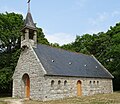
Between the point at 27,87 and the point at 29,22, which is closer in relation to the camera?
the point at 27,87

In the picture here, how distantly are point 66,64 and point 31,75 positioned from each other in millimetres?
5674

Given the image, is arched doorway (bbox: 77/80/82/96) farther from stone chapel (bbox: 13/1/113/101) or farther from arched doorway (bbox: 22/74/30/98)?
arched doorway (bbox: 22/74/30/98)

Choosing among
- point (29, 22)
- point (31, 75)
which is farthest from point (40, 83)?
point (29, 22)

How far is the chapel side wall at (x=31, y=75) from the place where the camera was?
24109 mm

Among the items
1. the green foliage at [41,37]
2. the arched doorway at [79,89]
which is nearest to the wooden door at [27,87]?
the arched doorway at [79,89]

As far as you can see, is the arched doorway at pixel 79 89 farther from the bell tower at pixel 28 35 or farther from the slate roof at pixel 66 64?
the bell tower at pixel 28 35

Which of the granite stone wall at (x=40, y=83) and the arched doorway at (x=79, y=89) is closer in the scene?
the granite stone wall at (x=40, y=83)

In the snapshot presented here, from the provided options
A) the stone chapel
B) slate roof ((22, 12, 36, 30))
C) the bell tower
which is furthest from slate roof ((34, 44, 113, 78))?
slate roof ((22, 12, 36, 30))

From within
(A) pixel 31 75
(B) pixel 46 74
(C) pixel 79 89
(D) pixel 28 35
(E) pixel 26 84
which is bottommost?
(C) pixel 79 89

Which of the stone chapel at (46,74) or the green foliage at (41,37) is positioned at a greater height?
the green foliage at (41,37)

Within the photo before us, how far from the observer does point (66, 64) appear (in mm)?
28766

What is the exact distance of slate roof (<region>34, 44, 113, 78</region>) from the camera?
25.5 metres

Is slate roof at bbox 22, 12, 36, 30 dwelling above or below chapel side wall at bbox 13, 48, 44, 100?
above

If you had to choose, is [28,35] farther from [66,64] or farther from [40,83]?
[66,64]
